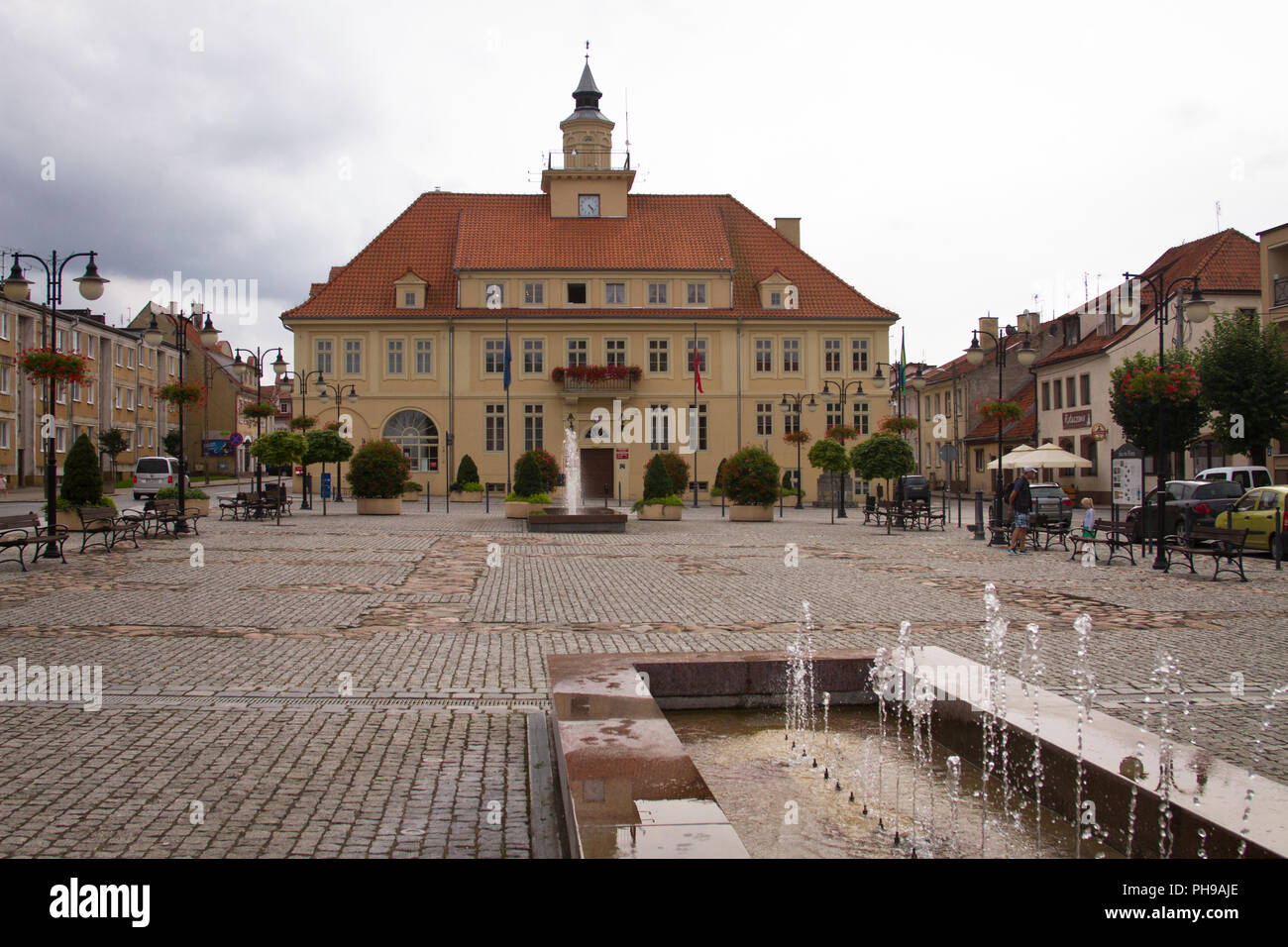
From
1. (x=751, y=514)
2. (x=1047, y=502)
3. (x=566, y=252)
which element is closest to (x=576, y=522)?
(x=751, y=514)

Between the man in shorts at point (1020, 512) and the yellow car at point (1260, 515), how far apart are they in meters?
3.81

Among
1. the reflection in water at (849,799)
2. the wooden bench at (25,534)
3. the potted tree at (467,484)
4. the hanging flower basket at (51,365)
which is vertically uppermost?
the hanging flower basket at (51,365)

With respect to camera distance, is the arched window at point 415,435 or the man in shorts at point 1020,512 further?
the arched window at point 415,435

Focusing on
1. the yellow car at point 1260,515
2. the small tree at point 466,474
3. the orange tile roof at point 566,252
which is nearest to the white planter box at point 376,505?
the small tree at point 466,474

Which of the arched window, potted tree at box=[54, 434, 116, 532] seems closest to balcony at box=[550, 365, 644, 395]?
the arched window

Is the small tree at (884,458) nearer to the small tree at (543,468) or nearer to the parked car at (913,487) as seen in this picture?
the parked car at (913,487)

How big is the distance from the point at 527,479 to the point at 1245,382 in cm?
2418

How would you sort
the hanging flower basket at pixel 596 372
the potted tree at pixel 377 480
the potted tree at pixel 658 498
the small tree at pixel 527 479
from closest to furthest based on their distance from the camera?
the small tree at pixel 527 479, the potted tree at pixel 658 498, the potted tree at pixel 377 480, the hanging flower basket at pixel 596 372

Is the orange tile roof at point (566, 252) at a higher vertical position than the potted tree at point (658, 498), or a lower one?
higher

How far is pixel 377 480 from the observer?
36.4 m

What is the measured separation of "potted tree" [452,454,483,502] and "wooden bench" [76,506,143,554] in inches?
1068

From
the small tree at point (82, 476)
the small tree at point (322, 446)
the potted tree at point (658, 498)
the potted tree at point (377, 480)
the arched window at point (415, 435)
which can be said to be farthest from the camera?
the arched window at point (415, 435)

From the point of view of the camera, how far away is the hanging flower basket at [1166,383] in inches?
A: 835

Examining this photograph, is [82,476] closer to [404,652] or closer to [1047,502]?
[404,652]
